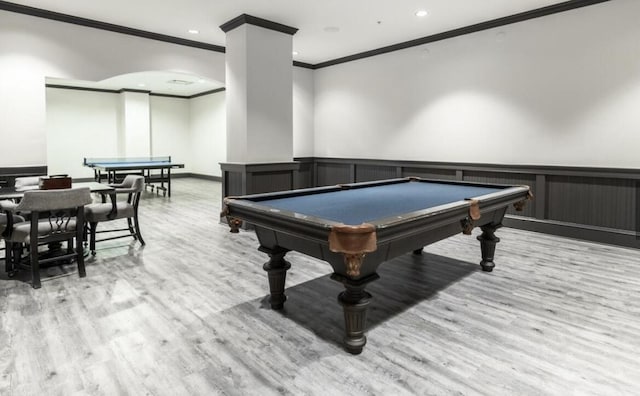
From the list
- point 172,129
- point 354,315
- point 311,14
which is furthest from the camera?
point 172,129

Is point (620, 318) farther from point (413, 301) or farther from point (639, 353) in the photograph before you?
point (413, 301)

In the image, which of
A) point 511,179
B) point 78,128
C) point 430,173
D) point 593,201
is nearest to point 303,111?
point 430,173

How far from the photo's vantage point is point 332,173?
8.00 m

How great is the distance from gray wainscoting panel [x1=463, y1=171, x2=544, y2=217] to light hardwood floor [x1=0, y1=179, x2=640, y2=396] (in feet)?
4.18

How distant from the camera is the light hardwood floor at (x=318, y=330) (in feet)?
6.24

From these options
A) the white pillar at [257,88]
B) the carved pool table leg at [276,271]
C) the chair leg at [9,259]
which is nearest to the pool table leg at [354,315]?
the carved pool table leg at [276,271]

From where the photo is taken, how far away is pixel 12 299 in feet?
9.59

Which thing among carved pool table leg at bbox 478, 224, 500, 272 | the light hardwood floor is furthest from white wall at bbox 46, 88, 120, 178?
carved pool table leg at bbox 478, 224, 500, 272

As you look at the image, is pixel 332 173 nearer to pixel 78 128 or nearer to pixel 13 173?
pixel 13 173

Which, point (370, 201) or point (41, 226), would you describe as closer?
point (370, 201)

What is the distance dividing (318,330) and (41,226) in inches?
103

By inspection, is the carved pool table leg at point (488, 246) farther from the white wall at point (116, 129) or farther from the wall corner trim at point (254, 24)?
the white wall at point (116, 129)

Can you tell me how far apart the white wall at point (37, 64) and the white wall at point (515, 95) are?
4.10 metres

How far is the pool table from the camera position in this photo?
1944mm
